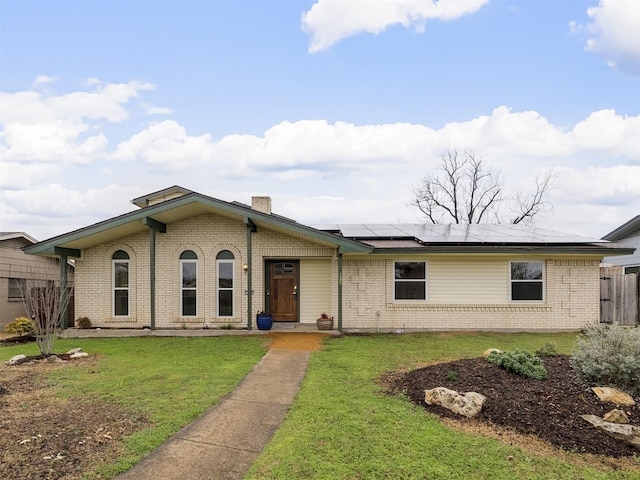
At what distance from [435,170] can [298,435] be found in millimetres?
34360

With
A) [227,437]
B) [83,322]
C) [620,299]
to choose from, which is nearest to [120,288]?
[83,322]

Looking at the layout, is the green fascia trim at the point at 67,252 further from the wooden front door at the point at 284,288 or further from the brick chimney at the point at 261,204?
the wooden front door at the point at 284,288

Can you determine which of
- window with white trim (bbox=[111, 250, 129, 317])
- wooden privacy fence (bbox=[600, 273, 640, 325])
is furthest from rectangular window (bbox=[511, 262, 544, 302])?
window with white trim (bbox=[111, 250, 129, 317])

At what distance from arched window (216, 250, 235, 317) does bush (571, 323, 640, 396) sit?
9.94 m

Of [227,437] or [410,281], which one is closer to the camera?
[227,437]

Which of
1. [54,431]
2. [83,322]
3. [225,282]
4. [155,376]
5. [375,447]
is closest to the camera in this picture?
[375,447]

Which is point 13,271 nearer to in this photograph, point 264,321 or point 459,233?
point 264,321

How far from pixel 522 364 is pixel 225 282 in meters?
9.34

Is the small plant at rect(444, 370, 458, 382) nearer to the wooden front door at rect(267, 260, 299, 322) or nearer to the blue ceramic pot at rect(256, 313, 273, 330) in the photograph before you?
the blue ceramic pot at rect(256, 313, 273, 330)

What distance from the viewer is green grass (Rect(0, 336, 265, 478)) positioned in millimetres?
5319

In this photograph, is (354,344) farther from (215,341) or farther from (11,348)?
(11,348)

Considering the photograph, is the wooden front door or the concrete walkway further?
the wooden front door

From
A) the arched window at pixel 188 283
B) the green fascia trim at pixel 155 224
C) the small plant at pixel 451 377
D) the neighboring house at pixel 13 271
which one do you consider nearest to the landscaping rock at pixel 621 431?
the small plant at pixel 451 377

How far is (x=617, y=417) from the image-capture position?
5.08 m
